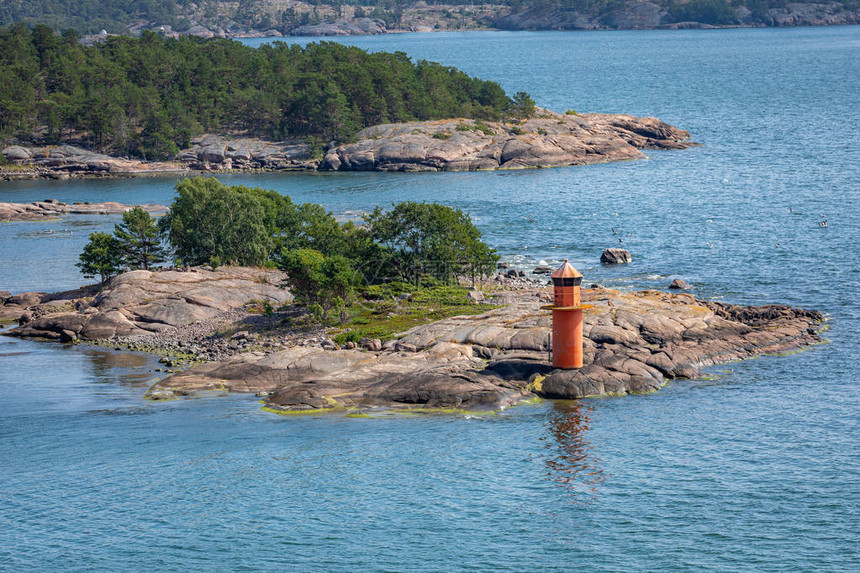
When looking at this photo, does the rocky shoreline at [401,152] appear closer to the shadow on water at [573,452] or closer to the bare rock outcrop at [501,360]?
the bare rock outcrop at [501,360]

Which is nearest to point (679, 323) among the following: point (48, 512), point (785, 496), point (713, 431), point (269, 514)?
point (713, 431)

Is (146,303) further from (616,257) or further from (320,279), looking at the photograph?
(616,257)

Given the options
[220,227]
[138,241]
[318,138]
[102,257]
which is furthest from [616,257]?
[318,138]

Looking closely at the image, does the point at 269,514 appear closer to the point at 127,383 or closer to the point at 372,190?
the point at 127,383

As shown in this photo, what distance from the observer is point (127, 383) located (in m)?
74.7

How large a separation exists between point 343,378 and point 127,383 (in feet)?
56.3

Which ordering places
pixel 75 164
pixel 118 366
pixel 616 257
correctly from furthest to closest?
pixel 75 164 → pixel 616 257 → pixel 118 366

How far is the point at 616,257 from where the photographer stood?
107 metres

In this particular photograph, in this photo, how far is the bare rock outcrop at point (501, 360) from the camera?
68500mm

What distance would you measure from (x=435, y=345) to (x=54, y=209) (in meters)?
95.8

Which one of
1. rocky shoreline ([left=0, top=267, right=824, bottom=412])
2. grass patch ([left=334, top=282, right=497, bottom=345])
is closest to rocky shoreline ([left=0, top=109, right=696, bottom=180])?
grass patch ([left=334, top=282, right=497, bottom=345])

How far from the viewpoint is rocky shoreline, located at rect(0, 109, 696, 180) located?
181250 millimetres

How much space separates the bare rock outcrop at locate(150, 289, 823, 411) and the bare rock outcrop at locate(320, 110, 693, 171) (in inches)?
3999

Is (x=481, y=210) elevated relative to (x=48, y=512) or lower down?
elevated
